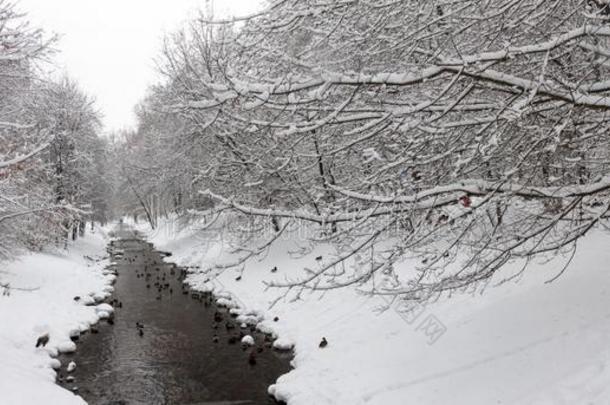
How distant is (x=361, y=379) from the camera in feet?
26.0

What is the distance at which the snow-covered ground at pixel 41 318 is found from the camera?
770 cm

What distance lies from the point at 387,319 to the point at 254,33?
22.1 feet

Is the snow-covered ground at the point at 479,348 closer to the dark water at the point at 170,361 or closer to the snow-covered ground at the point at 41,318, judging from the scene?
the dark water at the point at 170,361

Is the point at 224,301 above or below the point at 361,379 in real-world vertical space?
above

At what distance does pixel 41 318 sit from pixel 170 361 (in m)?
3.97

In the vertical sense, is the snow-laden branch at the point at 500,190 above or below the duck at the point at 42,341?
above

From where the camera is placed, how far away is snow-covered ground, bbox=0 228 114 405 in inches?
303

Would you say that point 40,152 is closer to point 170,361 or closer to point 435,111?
point 170,361

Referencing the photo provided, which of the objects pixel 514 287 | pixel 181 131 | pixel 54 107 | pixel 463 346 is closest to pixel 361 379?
pixel 463 346

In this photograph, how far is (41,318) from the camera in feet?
39.3

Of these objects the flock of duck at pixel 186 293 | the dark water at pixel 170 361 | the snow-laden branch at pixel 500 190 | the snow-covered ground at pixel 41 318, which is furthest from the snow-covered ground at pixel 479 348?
the snow-covered ground at pixel 41 318

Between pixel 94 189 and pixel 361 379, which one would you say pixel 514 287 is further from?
pixel 94 189

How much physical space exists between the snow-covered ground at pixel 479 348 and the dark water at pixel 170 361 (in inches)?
30.8

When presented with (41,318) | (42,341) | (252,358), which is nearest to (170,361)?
(252,358)
